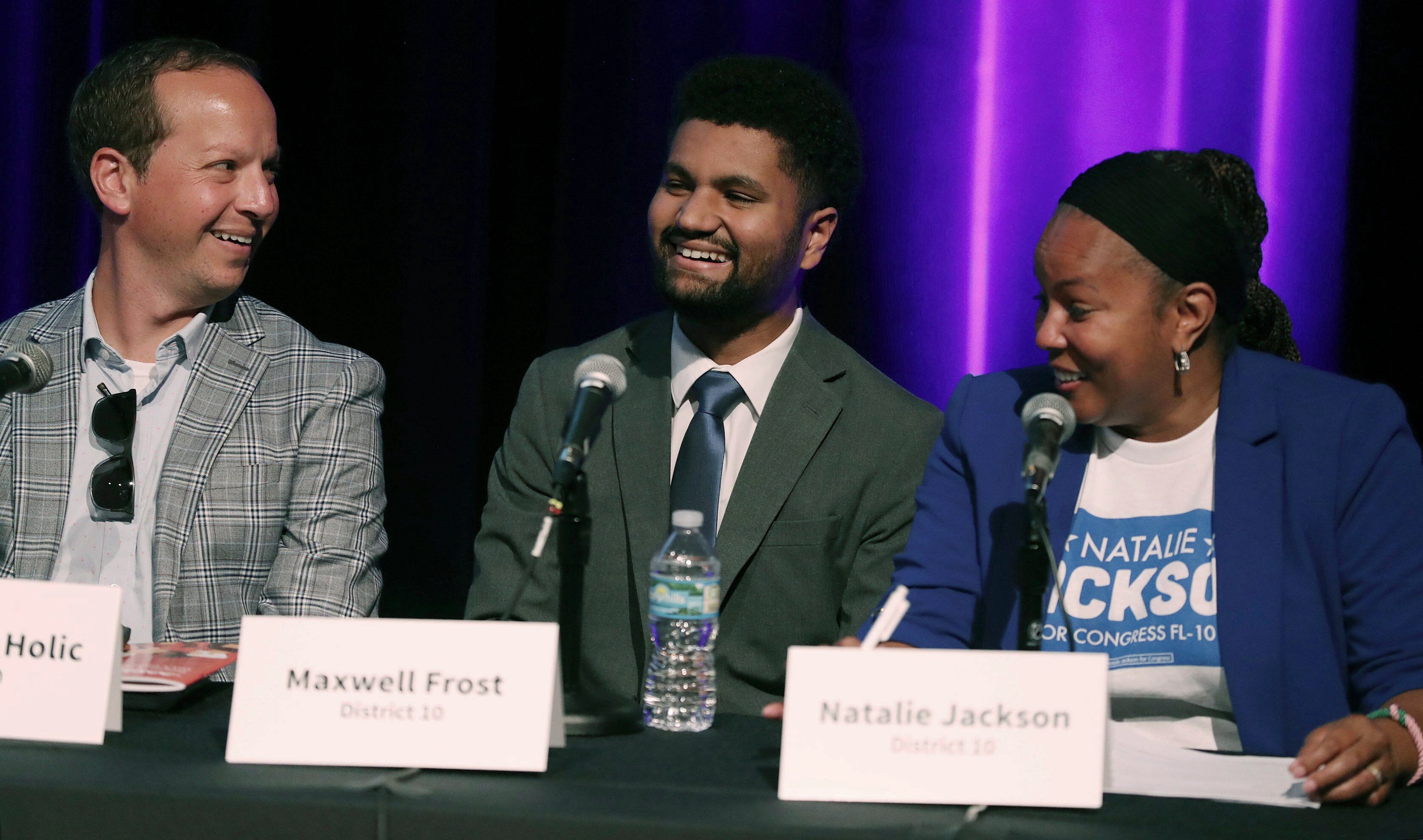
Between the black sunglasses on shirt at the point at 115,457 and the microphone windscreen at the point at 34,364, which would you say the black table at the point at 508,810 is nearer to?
the microphone windscreen at the point at 34,364

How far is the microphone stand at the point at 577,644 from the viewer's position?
1.54 meters

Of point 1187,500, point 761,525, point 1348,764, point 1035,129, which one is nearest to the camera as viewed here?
point 1348,764

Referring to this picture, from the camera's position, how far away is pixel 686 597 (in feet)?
5.21

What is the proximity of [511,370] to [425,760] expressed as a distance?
2139mm

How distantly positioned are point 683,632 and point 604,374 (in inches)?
19.3

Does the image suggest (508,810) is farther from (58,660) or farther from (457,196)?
(457,196)

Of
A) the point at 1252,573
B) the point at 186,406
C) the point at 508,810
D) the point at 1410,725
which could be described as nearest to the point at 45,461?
the point at 186,406

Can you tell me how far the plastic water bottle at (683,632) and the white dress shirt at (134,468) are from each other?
1006 mm

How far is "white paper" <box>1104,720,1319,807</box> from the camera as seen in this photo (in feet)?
4.39

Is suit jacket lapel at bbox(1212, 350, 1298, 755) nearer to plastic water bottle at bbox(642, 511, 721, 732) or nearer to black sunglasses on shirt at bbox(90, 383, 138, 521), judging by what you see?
plastic water bottle at bbox(642, 511, 721, 732)

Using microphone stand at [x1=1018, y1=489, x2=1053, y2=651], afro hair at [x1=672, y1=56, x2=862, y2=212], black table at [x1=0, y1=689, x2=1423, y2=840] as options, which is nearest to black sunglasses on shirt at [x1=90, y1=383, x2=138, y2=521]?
black table at [x1=0, y1=689, x2=1423, y2=840]

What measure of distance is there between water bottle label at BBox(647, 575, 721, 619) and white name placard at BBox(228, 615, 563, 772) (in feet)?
0.78

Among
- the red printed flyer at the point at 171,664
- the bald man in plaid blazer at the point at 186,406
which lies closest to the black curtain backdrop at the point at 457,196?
the bald man in plaid blazer at the point at 186,406

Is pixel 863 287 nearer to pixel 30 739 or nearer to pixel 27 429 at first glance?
pixel 27 429
